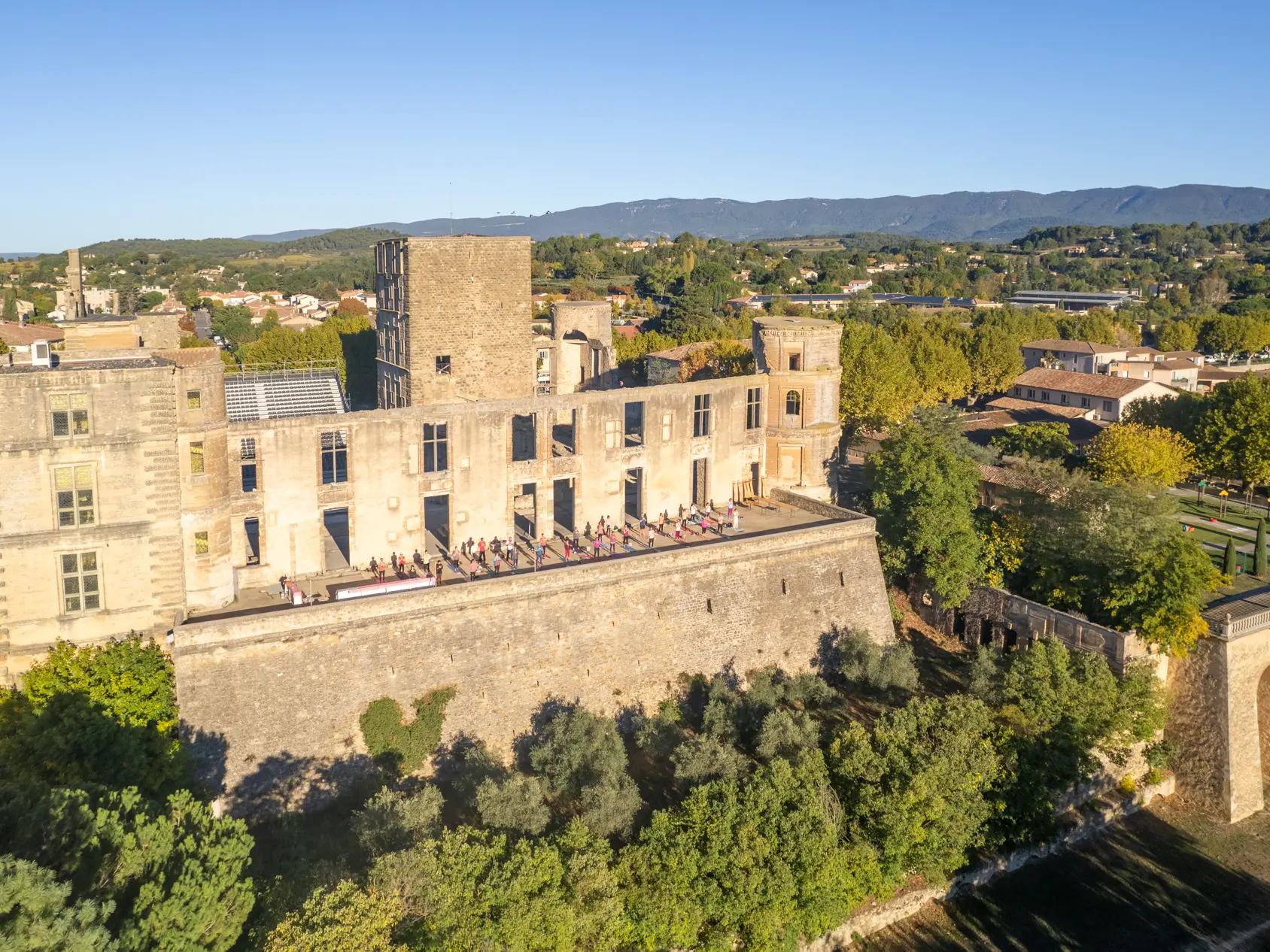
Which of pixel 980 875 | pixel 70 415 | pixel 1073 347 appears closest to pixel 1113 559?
pixel 980 875

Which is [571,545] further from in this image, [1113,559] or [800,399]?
[1113,559]

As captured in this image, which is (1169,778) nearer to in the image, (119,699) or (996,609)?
(996,609)

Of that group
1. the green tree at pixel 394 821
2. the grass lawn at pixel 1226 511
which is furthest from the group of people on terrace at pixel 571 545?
the grass lawn at pixel 1226 511

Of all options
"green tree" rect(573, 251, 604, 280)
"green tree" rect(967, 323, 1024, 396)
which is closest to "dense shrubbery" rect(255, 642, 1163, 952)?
"green tree" rect(967, 323, 1024, 396)

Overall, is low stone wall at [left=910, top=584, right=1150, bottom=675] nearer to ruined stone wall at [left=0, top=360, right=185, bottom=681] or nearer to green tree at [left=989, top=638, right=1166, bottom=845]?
green tree at [left=989, top=638, right=1166, bottom=845]

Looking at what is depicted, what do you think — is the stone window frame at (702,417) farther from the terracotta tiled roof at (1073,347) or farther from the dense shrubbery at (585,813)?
the terracotta tiled roof at (1073,347)

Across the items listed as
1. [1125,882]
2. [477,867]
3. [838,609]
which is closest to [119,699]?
[477,867]
